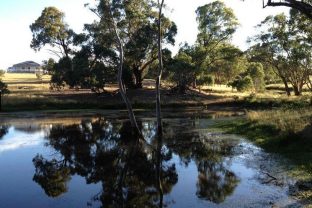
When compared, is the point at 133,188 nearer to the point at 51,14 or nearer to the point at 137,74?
the point at 137,74

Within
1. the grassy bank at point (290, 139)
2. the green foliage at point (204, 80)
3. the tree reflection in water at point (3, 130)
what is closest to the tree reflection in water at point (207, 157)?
the grassy bank at point (290, 139)

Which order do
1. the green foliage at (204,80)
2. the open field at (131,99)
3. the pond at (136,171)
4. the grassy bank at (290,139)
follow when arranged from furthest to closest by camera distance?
the green foliage at (204,80) → the open field at (131,99) → the grassy bank at (290,139) → the pond at (136,171)

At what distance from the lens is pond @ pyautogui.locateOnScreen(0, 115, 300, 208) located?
17188 millimetres

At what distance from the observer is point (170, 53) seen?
263 ft

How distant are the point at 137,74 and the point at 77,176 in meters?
62.5

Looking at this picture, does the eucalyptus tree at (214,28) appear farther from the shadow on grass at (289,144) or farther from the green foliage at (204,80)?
the shadow on grass at (289,144)

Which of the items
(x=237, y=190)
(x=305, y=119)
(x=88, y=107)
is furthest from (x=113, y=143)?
(x=88, y=107)

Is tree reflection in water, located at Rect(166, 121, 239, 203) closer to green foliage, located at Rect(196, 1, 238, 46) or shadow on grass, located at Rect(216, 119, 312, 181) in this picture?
shadow on grass, located at Rect(216, 119, 312, 181)

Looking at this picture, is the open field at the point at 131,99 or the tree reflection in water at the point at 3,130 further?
the open field at the point at 131,99

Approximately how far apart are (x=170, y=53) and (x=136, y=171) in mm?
59028

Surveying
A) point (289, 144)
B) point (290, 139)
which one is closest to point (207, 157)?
point (289, 144)

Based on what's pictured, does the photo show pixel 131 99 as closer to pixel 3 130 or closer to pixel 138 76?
pixel 138 76

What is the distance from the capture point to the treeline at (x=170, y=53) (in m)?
73.0

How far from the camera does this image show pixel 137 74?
276 feet
